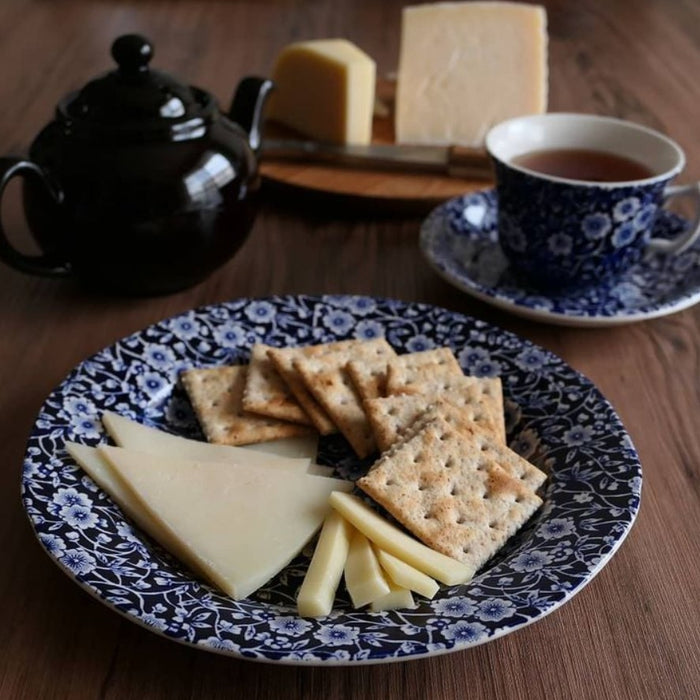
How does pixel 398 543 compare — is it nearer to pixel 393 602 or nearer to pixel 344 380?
pixel 393 602

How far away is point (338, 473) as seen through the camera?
0.85 metres

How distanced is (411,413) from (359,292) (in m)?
0.34

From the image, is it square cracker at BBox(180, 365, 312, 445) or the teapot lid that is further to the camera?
the teapot lid

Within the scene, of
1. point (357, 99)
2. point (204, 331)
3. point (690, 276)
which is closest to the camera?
point (204, 331)

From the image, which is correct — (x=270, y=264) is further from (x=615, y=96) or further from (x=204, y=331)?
(x=615, y=96)

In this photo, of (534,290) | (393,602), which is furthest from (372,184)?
(393,602)

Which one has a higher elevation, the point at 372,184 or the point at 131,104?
the point at 131,104

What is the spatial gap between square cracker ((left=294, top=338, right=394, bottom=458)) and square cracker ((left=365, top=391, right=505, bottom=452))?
0.02m

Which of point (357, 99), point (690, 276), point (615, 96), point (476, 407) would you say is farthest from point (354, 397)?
point (615, 96)

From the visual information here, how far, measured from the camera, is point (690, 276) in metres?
1.14

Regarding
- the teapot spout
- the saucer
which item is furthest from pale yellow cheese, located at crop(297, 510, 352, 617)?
the teapot spout

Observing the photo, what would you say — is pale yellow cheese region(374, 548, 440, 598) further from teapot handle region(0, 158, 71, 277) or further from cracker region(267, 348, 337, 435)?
teapot handle region(0, 158, 71, 277)

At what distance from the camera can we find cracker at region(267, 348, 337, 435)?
866 mm

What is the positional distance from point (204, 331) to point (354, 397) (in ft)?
0.65
